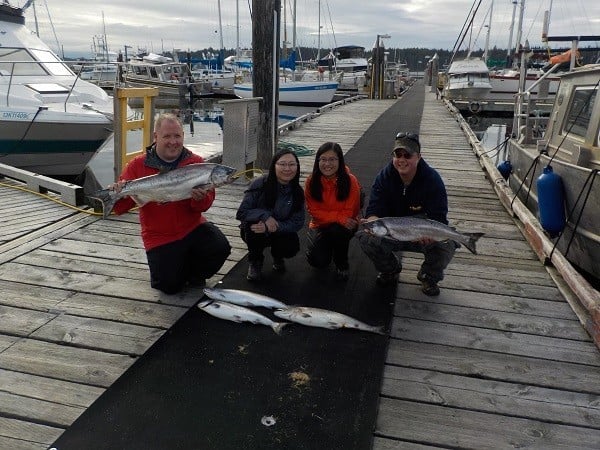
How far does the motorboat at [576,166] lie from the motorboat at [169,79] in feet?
100

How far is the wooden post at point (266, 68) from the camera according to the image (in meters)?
7.06

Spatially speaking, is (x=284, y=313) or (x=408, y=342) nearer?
(x=408, y=342)

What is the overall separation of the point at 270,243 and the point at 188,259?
70cm

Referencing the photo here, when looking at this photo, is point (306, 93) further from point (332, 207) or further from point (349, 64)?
point (332, 207)

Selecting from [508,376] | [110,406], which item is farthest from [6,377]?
[508,376]

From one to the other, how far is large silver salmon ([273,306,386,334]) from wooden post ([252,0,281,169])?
15.6ft

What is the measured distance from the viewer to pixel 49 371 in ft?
9.31

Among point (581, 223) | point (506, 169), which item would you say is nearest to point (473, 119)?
point (506, 169)

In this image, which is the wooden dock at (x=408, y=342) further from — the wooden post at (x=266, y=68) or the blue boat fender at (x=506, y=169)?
the blue boat fender at (x=506, y=169)

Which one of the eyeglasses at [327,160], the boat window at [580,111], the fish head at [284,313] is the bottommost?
the fish head at [284,313]

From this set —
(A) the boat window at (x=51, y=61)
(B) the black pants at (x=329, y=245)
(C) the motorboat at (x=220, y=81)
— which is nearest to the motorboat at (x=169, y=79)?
(C) the motorboat at (x=220, y=81)

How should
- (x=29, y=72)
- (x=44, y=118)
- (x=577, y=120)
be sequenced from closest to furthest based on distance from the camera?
1. (x=577, y=120)
2. (x=44, y=118)
3. (x=29, y=72)

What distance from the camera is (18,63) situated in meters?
10.7

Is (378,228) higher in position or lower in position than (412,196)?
lower
